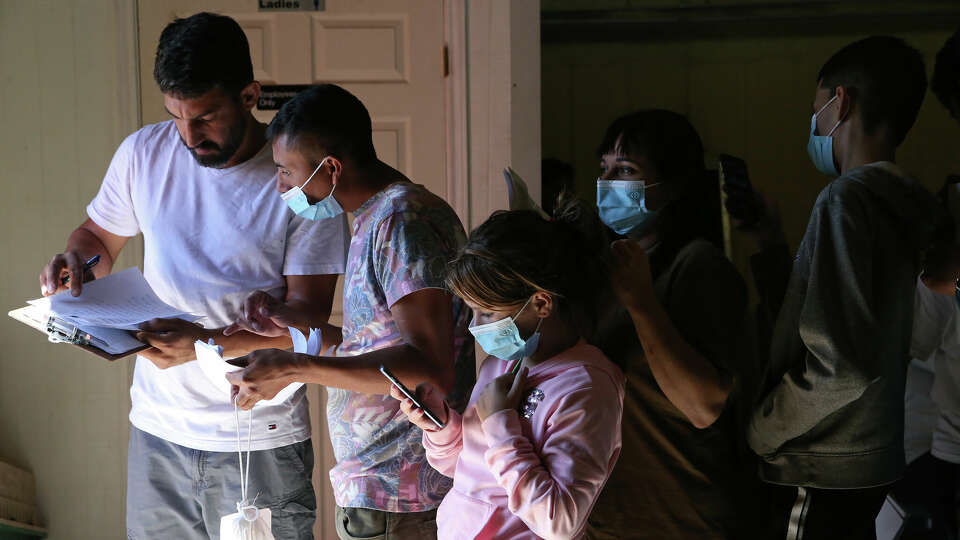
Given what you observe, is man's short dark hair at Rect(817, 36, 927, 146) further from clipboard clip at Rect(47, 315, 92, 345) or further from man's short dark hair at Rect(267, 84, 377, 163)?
clipboard clip at Rect(47, 315, 92, 345)

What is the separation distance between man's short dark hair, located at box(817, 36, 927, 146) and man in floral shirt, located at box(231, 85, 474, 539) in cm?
86

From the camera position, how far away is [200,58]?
75.8 inches

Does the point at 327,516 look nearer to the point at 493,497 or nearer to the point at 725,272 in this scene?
the point at 493,497

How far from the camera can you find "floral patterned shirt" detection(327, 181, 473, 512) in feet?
5.40

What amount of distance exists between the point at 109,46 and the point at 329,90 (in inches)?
83.5

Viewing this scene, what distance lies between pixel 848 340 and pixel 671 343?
0.35 m

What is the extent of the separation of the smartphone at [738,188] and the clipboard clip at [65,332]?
1347mm

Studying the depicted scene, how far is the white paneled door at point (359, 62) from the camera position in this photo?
347 centimetres

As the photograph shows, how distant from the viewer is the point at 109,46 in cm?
345

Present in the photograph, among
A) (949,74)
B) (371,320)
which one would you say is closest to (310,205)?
(371,320)

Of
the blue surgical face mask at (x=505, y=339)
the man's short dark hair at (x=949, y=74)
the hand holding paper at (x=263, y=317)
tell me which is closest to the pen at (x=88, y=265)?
the hand holding paper at (x=263, y=317)

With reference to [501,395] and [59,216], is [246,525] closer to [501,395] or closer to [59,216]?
[501,395]

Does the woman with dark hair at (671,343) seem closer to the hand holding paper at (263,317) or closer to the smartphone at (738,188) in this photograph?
the smartphone at (738,188)

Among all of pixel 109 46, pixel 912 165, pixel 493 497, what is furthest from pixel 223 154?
pixel 912 165
